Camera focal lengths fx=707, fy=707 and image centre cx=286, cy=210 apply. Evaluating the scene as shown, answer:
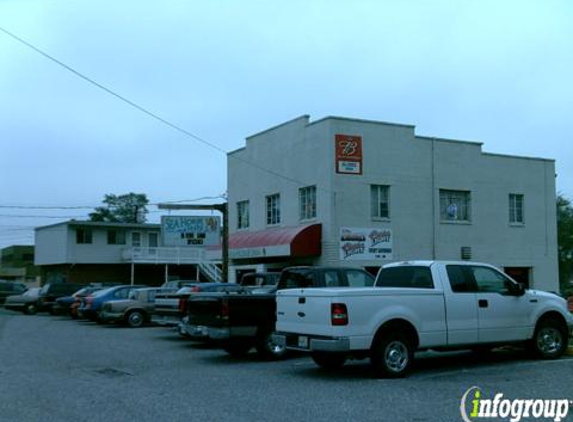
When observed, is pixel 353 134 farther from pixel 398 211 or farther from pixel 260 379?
pixel 260 379

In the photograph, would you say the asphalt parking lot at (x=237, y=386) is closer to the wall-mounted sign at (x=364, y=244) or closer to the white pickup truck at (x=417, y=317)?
the white pickup truck at (x=417, y=317)

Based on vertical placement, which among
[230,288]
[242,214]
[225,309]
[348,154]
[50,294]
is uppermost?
[348,154]

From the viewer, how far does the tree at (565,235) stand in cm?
6178

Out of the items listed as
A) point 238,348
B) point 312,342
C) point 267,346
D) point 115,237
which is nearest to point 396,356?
point 312,342

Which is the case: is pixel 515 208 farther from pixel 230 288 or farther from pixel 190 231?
pixel 230 288

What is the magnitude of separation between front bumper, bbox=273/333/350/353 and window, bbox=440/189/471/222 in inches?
784

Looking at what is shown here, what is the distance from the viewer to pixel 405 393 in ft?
32.1

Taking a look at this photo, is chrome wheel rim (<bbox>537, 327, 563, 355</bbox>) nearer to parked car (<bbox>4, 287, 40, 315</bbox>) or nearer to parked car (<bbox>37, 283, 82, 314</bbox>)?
parked car (<bbox>37, 283, 82, 314</bbox>)

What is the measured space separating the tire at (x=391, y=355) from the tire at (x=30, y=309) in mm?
26044

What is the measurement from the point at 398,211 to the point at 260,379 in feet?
61.6

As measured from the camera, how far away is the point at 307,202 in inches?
1155

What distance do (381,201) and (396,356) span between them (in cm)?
1825

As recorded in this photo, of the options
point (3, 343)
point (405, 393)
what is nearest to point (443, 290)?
point (405, 393)

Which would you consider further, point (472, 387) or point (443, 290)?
point (443, 290)
